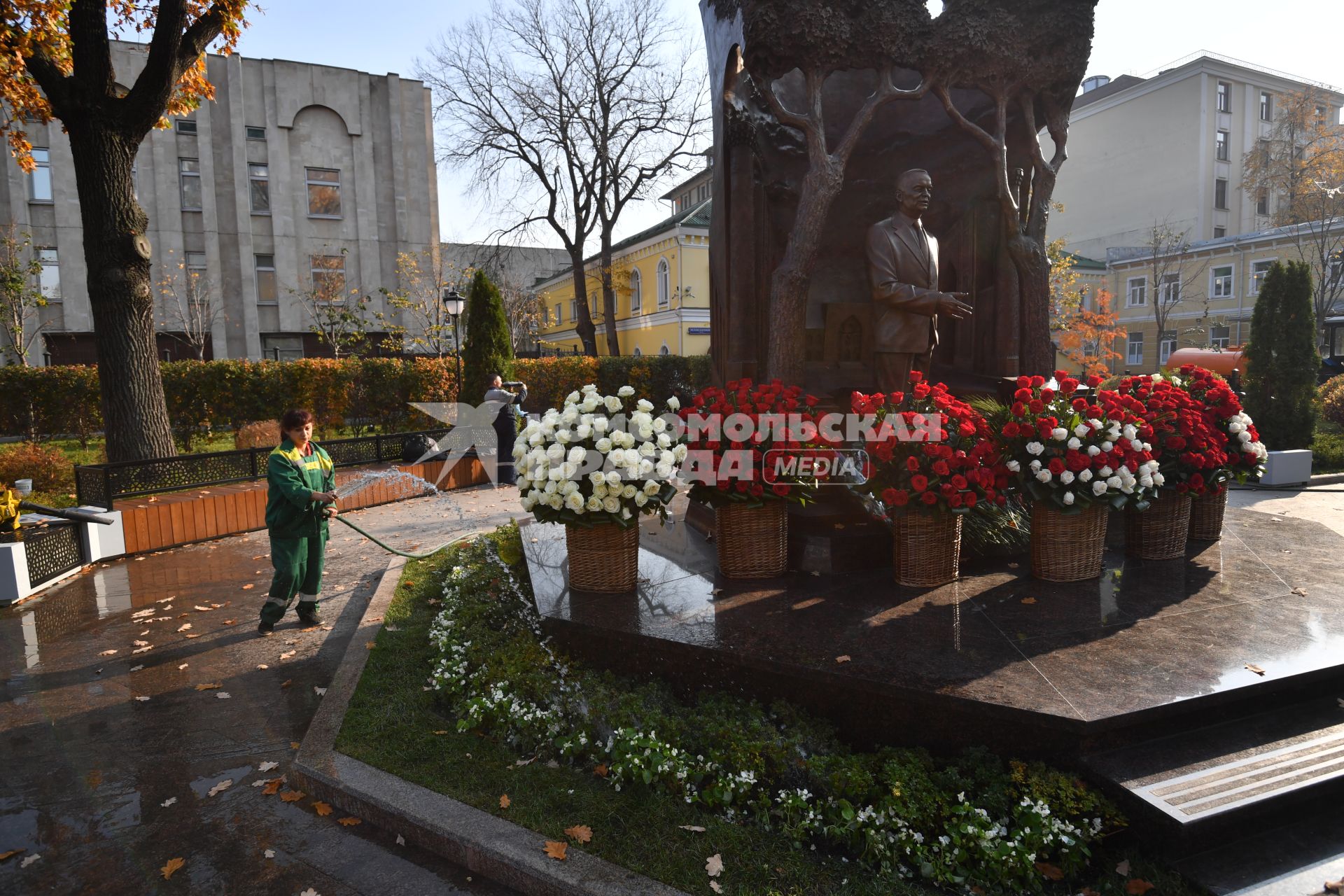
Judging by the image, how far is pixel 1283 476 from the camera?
11.5 meters

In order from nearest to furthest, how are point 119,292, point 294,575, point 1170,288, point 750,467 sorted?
point 750,467 → point 294,575 → point 119,292 → point 1170,288

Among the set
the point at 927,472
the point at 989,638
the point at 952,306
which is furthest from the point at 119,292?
the point at 989,638

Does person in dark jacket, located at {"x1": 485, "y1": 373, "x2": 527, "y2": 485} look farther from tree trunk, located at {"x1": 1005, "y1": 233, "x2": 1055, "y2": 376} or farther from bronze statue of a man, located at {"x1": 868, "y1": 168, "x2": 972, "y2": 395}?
tree trunk, located at {"x1": 1005, "y1": 233, "x2": 1055, "y2": 376}

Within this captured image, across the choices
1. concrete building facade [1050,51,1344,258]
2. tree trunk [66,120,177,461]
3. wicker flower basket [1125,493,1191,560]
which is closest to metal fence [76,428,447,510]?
tree trunk [66,120,177,461]

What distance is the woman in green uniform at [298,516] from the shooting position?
236 inches

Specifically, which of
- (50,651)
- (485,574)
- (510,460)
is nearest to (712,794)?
(485,574)

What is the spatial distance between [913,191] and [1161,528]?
316 cm

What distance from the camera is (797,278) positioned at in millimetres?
5949

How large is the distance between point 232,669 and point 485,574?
2013 millimetres

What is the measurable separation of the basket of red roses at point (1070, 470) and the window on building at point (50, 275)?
1287 inches

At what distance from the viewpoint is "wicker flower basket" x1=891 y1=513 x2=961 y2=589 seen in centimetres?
486

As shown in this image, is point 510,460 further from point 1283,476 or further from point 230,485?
point 1283,476

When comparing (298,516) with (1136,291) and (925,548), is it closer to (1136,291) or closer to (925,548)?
(925,548)

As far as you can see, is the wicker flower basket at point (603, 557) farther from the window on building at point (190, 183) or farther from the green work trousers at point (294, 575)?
the window on building at point (190, 183)
